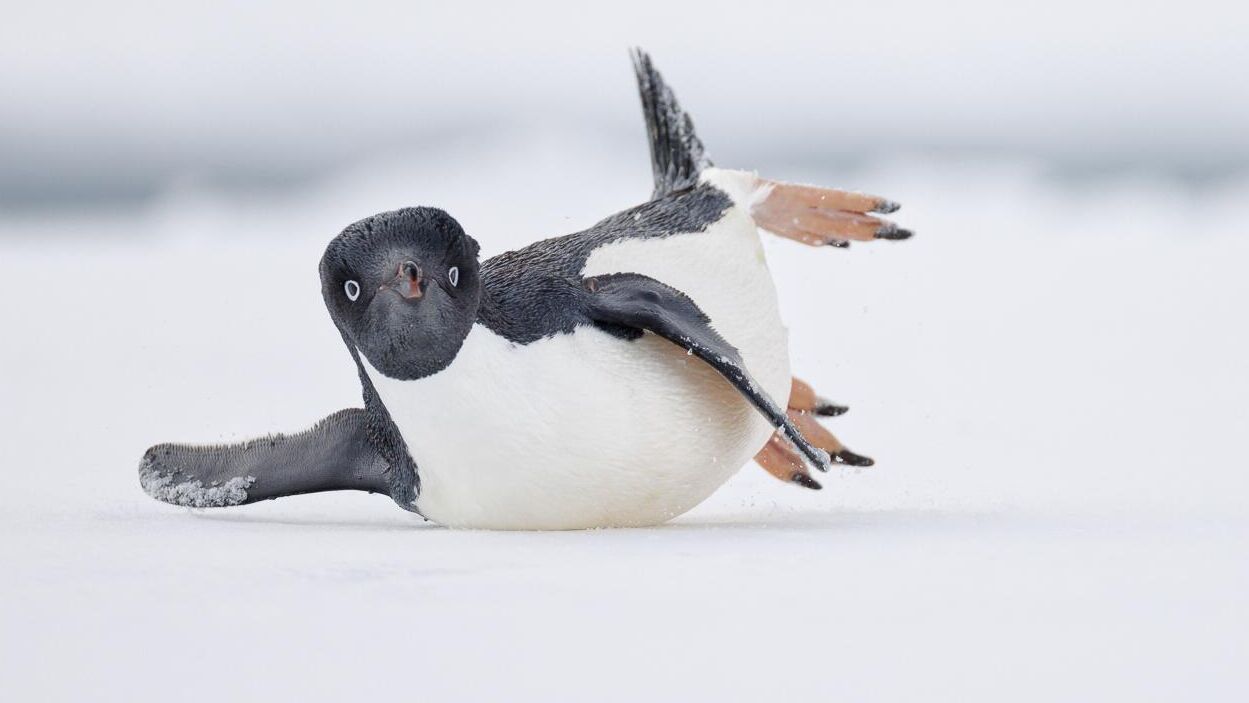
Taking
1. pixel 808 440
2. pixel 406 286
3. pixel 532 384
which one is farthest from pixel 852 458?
pixel 406 286

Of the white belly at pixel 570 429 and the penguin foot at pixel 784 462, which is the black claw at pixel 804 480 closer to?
the penguin foot at pixel 784 462

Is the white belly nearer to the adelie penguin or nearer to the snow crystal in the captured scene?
the adelie penguin

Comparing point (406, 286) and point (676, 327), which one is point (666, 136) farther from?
point (406, 286)

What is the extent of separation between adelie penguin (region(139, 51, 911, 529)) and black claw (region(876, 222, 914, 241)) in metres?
0.54

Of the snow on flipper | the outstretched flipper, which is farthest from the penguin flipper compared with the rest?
the snow on flipper

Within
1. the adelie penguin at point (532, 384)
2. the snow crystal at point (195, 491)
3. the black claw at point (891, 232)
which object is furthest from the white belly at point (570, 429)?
the black claw at point (891, 232)

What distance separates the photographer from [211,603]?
6.52ft

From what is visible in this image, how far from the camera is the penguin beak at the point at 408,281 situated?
2605 mm

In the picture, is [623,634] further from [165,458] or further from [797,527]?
[165,458]

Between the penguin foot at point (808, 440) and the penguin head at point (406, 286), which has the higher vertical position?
the penguin head at point (406, 286)

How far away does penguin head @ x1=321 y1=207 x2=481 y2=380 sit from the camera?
2.64m

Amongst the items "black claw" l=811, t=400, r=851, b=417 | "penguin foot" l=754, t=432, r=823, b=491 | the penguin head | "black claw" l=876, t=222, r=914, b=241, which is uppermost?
"black claw" l=876, t=222, r=914, b=241

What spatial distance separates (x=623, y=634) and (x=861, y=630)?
0.94ft

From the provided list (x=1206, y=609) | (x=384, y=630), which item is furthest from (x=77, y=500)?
(x=1206, y=609)
